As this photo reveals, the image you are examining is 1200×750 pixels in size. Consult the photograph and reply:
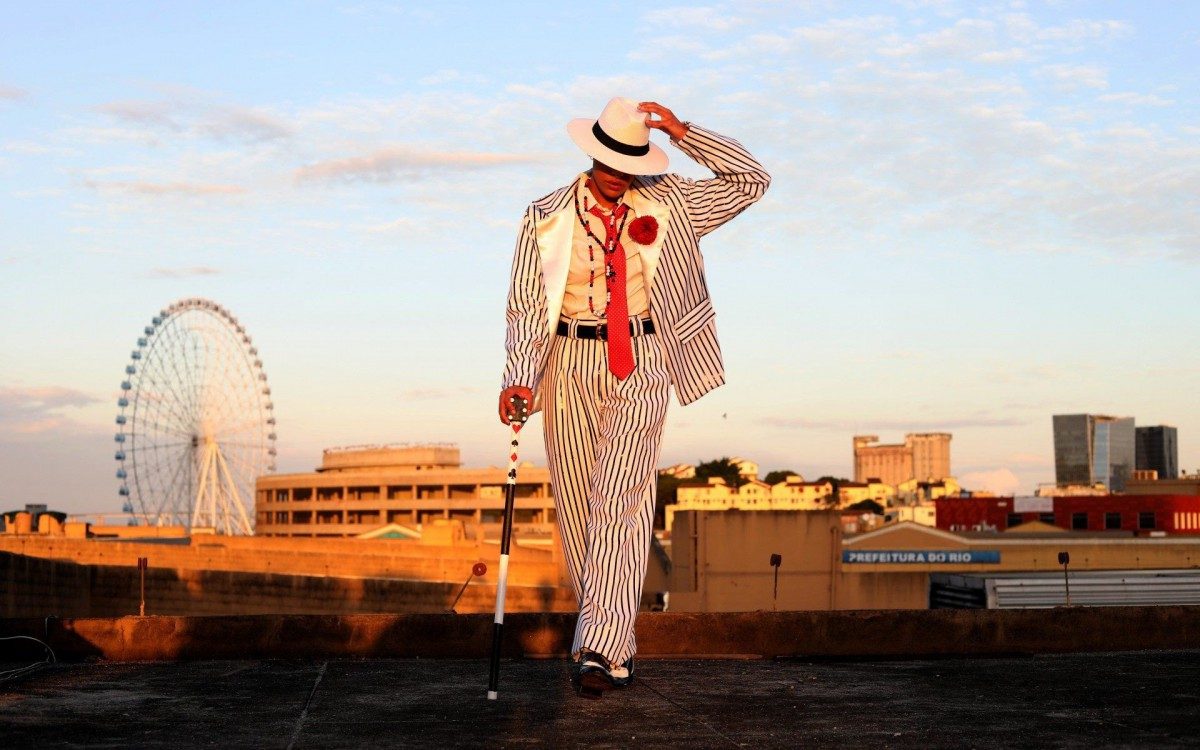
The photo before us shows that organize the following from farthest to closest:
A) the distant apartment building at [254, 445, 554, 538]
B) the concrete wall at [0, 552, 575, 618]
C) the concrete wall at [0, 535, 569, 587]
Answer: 1. the distant apartment building at [254, 445, 554, 538]
2. the concrete wall at [0, 535, 569, 587]
3. the concrete wall at [0, 552, 575, 618]

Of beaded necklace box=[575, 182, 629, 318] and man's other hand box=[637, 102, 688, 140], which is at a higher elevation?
man's other hand box=[637, 102, 688, 140]

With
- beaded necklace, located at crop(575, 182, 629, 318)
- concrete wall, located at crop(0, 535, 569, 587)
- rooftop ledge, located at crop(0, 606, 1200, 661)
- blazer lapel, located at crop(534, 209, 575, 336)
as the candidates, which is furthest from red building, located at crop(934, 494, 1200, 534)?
blazer lapel, located at crop(534, 209, 575, 336)

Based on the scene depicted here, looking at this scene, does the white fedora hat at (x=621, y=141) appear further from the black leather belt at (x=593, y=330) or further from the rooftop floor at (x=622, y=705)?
the rooftop floor at (x=622, y=705)

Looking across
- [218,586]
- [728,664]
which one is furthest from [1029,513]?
[728,664]

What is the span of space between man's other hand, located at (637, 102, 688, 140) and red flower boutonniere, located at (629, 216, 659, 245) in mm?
406

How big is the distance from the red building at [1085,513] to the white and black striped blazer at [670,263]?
113562 millimetres

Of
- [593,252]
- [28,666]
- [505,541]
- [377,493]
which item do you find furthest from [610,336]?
[377,493]

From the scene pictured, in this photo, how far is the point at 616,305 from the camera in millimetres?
6629

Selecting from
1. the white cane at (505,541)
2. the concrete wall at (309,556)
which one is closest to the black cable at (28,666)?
the white cane at (505,541)

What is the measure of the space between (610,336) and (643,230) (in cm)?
48

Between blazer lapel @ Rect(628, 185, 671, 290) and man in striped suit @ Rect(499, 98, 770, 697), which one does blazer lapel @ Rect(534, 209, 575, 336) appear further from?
blazer lapel @ Rect(628, 185, 671, 290)

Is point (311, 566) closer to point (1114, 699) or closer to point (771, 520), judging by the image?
point (771, 520)

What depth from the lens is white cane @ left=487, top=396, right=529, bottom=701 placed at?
235 inches

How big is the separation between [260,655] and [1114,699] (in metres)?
4.14
